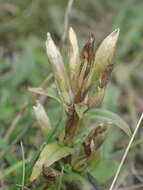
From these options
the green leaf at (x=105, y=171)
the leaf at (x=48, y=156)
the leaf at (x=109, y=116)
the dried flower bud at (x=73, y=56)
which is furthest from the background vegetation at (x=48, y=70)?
the dried flower bud at (x=73, y=56)

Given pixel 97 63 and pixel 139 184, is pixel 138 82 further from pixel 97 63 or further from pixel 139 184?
pixel 97 63

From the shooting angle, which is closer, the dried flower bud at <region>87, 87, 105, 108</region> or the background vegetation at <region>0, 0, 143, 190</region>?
the dried flower bud at <region>87, 87, 105, 108</region>

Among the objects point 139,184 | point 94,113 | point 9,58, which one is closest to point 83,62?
point 94,113

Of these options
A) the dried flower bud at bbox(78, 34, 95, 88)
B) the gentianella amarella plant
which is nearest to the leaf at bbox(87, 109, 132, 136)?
the gentianella amarella plant

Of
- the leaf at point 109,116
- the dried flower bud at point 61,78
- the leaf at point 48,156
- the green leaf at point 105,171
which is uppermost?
the dried flower bud at point 61,78

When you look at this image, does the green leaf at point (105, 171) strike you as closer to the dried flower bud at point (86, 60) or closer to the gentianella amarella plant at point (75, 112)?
the gentianella amarella plant at point (75, 112)

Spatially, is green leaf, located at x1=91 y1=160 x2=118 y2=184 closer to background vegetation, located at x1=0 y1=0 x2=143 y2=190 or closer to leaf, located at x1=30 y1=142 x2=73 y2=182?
background vegetation, located at x1=0 y1=0 x2=143 y2=190

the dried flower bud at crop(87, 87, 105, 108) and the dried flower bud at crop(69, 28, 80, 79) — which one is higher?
the dried flower bud at crop(69, 28, 80, 79)
